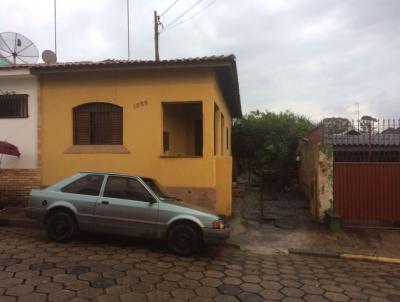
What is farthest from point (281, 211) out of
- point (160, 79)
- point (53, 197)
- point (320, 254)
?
point (53, 197)

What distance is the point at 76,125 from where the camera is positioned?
32.5 ft

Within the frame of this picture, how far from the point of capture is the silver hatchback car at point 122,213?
634cm

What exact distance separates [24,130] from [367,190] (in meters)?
9.28

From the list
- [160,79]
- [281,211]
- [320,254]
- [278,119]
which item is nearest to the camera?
[320,254]

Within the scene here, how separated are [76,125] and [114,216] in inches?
168

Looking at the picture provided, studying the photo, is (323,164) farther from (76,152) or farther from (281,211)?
(76,152)

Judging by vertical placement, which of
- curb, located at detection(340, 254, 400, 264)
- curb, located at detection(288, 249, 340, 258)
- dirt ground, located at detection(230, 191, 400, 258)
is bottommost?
curb, located at detection(340, 254, 400, 264)

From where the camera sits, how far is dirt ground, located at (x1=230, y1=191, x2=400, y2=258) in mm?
7418

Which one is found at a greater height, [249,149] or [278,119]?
[278,119]

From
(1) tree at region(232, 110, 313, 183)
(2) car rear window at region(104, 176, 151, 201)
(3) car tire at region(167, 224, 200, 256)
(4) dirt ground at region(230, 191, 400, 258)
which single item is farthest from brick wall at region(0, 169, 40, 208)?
(1) tree at region(232, 110, 313, 183)

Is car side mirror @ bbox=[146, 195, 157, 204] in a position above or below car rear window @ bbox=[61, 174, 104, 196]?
below

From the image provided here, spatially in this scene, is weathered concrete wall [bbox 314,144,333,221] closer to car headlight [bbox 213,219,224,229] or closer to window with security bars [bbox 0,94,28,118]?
car headlight [bbox 213,219,224,229]

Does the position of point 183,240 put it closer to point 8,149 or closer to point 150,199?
point 150,199

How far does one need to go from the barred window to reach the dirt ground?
159 inches
